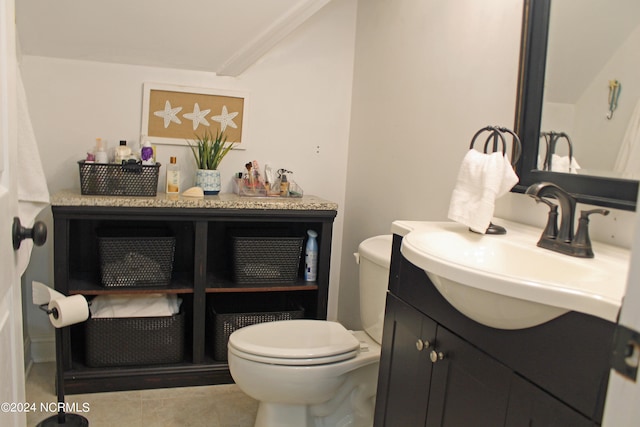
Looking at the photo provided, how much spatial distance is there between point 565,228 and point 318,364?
3.00ft

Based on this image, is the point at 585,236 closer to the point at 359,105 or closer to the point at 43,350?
the point at 359,105

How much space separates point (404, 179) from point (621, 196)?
1.09 m

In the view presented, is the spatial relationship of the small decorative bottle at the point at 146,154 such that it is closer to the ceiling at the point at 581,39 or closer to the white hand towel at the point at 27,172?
the white hand towel at the point at 27,172

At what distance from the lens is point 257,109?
265cm

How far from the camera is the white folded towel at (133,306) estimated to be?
219cm

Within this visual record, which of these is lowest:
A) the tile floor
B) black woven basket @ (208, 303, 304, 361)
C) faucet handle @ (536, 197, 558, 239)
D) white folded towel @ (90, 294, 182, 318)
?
the tile floor

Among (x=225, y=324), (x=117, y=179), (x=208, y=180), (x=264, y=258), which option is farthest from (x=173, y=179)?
(x=225, y=324)

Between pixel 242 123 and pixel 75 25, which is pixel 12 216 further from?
pixel 242 123

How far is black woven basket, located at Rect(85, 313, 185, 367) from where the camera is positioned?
2.17 metres

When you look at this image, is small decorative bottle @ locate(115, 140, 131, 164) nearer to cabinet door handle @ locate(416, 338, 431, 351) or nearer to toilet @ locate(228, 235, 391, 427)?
toilet @ locate(228, 235, 391, 427)

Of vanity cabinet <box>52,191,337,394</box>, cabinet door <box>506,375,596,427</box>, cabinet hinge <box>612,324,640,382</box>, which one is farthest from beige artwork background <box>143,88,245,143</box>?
cabinet hinge <box>612,324,640,382</box>

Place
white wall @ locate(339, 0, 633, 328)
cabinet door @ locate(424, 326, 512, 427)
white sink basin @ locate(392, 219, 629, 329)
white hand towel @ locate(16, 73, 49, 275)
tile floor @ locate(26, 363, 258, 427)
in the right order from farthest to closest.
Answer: tile floor @ locate(26, 363, 258, 427) → white wall @ locate(339, 0, 633, 328) → white hand towel @ locate(16, 73, 49, 275) → cabinet door @ locate(424, 326, 512, 427) → white sink basin @ locate(392, 219, 629, 329)

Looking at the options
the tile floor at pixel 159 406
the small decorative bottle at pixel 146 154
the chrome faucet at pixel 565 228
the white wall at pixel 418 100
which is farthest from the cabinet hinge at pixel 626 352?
the small decorative bottle at pixel 146 154

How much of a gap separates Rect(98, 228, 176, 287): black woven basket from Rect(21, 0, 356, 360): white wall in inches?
18.1
